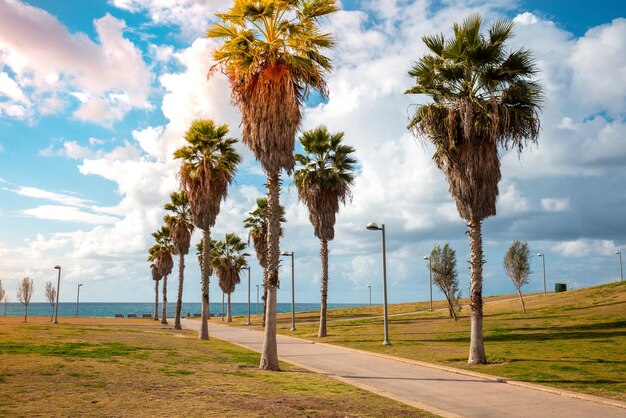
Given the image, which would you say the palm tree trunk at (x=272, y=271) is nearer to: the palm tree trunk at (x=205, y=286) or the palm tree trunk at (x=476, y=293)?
the palm tree trunk at (x=476, y=293)

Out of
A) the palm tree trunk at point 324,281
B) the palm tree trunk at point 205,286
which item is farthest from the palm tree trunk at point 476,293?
the palm tree trunk at point 205,286

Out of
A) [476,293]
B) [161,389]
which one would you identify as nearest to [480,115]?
[476,293]

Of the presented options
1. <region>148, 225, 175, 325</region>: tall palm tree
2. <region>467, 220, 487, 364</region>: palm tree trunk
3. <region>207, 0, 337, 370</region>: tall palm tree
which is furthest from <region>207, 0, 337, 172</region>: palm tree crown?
<region>148, 225, 175, 325</region>: tall palm tree

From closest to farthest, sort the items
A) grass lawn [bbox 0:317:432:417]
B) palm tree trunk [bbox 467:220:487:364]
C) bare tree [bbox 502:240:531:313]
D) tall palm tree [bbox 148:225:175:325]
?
1. grass lawn [bbox 0:317:432:417]
2. palm tree trunk [bbox 467:220:487:364]
3. bare tree [bbox 502:240:531:313]
4. tall palm tree [bbox 148:225:175:325]

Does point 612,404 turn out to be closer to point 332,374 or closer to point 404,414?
point 404,414

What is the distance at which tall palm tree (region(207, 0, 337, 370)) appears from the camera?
19266mm

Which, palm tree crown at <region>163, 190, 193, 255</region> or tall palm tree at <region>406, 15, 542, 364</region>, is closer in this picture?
tall palm tree at <region>406, 15, 542, 364</region>

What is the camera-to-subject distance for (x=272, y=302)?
19000mm

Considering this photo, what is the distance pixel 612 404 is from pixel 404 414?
5.28 meters

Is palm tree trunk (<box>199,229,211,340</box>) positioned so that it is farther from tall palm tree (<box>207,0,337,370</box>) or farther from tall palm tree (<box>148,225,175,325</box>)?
tall palm tree (<box>148,225,175,325</box>)

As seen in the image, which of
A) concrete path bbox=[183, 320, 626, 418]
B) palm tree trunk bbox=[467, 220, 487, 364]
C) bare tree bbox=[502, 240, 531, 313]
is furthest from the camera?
bare tree bbox=[502, 240, 531, 313]

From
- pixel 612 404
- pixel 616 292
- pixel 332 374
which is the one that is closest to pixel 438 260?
pixel 616 292

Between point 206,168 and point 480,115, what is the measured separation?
19.0 meters

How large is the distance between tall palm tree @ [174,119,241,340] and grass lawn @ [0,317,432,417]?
14.7 metres
